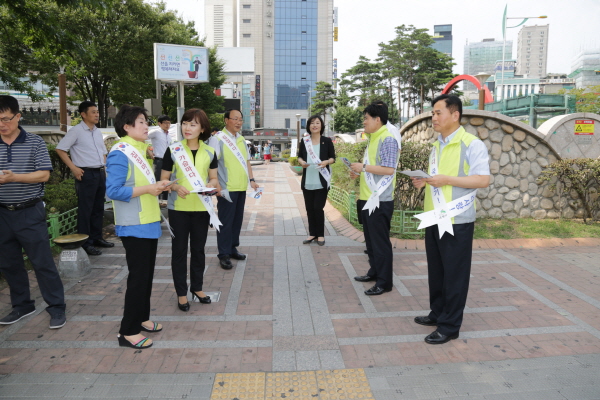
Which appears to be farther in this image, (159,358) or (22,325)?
(22,325)

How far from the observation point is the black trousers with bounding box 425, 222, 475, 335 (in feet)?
11.4

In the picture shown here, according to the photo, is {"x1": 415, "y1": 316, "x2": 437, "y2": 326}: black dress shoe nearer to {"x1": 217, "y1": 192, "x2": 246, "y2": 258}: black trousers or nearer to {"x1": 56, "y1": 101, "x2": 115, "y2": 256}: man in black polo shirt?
{"x1": 217, "y1": 192, "x2": 246, "y2": 258}: black trousers

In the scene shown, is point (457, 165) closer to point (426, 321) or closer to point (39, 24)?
point (426, 321)

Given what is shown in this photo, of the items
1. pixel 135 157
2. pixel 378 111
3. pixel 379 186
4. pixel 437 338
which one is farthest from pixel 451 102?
pixel 135 157

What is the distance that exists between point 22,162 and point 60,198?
11.3 feet

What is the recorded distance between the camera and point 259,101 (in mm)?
90188

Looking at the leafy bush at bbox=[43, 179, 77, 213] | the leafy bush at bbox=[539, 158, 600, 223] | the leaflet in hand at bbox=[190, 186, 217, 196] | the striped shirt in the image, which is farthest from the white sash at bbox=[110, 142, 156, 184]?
the leafy bush at bbox=[539, 158, 600, 223]

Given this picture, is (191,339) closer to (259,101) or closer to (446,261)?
(446,261)

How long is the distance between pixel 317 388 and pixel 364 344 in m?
0.74

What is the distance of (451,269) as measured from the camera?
11.5 feet

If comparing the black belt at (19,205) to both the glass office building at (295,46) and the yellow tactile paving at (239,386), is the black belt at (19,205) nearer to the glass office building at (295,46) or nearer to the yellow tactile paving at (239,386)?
the yellow tactile paving at (239,386)

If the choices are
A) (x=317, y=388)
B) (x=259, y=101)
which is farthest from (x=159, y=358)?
(x=259, y=101)

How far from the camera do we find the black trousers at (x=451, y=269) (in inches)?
137

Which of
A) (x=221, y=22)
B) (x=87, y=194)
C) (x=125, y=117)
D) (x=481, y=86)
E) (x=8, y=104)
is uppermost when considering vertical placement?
(x=221, y=22)
